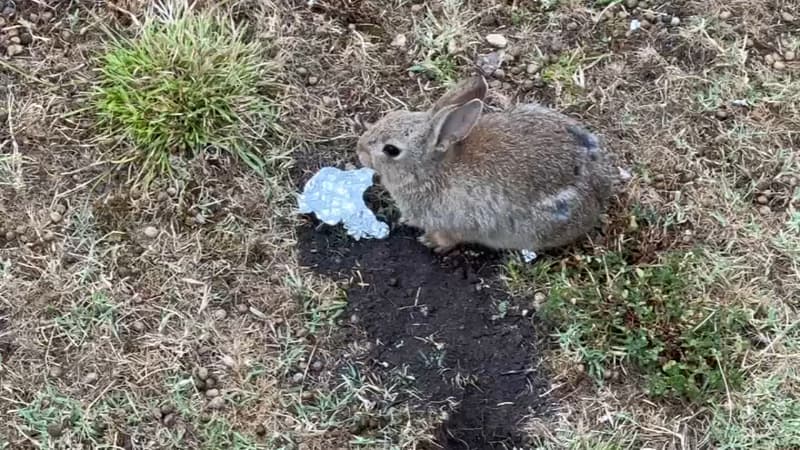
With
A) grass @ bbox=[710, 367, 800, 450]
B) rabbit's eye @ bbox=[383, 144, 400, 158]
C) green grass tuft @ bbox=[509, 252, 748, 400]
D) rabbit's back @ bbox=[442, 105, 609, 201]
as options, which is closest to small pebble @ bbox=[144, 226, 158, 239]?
rabbit's eye @ bbox=[383, 144, 400, 158]

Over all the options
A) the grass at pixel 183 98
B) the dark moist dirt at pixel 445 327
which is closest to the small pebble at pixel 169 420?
the dark moist dirt at pixel 445 327

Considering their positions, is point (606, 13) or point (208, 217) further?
point (606, 13)

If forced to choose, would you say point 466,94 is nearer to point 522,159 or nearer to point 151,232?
point 522,159

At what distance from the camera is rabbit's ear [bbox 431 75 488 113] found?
14.8 feet

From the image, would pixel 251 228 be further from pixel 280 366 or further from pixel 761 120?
pixel 761 120

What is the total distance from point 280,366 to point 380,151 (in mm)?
1054

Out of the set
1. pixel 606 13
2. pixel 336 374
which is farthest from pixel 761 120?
pixel 336 374

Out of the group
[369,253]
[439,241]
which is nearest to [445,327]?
[439,241]

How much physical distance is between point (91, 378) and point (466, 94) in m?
2.07

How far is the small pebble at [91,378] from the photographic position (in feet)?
15.5

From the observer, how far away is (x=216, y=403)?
470cm

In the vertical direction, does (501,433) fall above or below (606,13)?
below

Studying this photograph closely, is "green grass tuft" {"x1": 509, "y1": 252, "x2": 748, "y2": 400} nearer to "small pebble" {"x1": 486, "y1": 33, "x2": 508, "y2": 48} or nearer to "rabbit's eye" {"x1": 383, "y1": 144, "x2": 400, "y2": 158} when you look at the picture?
"rabbit's eye" {"x1": 383, "y1": 144, "x2": 400, "y2": 158}

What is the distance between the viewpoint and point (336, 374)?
477cm
